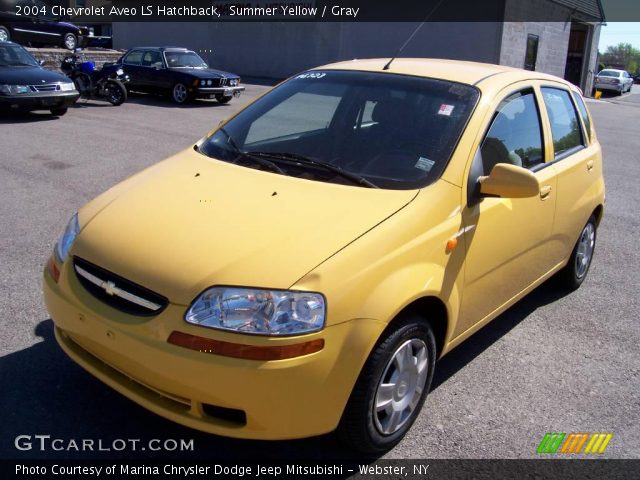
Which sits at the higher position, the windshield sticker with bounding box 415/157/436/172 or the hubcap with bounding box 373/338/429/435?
the windshield sticker with bounding box 415/157/436/172

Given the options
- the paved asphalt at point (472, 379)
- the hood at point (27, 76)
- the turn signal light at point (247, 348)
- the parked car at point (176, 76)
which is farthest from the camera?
the parked car at point (176, 76)

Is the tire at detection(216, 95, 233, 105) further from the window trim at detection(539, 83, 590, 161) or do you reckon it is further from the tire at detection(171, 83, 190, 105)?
the window trim at detection(539, 83, 590, 161)

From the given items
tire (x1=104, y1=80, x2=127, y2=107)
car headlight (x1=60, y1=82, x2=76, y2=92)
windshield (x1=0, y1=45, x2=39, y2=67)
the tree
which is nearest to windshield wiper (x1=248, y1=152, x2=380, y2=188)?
car headlight (x1=60, y1=82, x2=76, y2=92)

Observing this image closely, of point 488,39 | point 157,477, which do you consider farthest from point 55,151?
point 488,39

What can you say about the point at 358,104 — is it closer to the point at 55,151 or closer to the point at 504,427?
the point at 504,427

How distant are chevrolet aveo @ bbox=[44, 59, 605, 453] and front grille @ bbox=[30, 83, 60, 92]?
396 inches

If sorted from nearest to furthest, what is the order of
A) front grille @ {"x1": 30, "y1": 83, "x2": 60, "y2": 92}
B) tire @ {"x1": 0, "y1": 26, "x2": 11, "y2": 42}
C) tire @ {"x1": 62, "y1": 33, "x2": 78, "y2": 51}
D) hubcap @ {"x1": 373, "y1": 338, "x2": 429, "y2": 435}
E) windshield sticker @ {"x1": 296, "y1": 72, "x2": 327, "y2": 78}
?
hubcap @ {"x1": 373, "y1": 338, "x2": 429, "y2": 435}
windshield sticker @ {"x1": 296, "y1": 72, "x2": 327, "y2": 78}
front grille @ {"x1": 30, "y1": 83, "x2": 60, "y2": 92}
tire @ {"x1": 0, "y1": 26, "x2": 11, "y2": 42}
tire @ {"x1": 62, "y1": 33, "x2": 78, "y2": 51}

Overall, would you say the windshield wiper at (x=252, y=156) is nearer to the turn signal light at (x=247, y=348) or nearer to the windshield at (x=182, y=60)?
the turn signal light at (x=247, y=348)

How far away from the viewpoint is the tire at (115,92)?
16.3 meters

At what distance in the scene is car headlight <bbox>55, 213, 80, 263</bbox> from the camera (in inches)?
119

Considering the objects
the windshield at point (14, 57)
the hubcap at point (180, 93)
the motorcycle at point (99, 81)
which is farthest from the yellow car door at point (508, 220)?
the hubcap at point (180, 93)

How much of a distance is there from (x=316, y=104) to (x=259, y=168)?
977mm

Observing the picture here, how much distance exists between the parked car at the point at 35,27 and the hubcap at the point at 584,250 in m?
22.7

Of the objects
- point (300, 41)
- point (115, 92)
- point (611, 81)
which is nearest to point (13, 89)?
point (115, 92)
